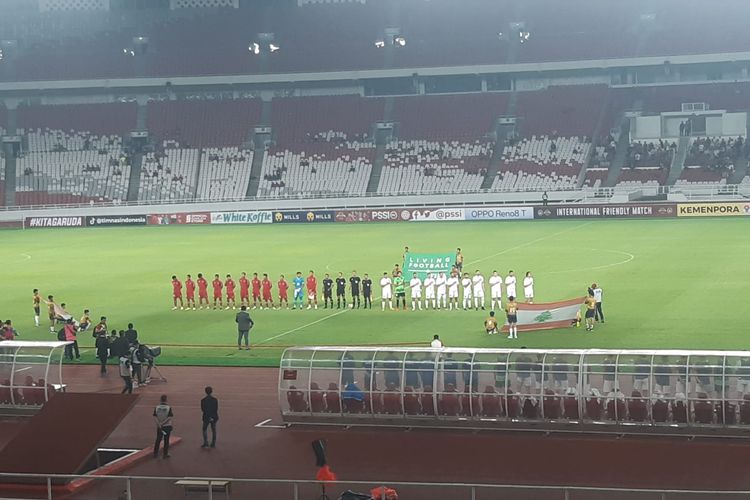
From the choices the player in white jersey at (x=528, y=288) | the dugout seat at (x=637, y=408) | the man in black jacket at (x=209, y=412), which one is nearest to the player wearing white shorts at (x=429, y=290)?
the player in white jersey at (x=528, y=288)

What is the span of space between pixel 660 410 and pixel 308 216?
176ft

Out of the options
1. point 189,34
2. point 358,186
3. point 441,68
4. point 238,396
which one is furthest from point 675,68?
point 238,396

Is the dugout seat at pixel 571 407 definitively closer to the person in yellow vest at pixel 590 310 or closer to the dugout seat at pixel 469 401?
the dugout seat at pixel 469 401

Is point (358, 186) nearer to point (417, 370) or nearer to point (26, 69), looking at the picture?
point (26, 69)

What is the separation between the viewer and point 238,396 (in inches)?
977

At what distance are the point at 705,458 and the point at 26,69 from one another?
273ft

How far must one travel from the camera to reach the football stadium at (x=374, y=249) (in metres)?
19.6

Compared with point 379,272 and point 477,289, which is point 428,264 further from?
point 379,272

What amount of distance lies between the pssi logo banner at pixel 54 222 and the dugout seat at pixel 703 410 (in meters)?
61.9

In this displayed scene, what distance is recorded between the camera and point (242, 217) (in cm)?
7425

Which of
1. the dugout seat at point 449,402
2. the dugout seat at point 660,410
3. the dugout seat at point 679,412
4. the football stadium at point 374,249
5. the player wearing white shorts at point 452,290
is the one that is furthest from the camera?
the player wearing white shorts at point 452,290

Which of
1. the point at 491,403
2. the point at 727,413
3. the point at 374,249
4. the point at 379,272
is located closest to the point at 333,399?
the point at 491,403

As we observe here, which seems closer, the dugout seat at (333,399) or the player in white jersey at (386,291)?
the dugout seat at (333,399)

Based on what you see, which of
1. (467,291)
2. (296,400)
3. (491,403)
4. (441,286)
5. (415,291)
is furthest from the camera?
(415,291)
